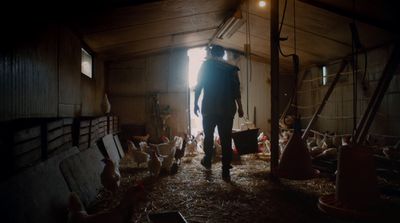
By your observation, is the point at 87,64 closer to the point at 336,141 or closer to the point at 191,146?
the point at 191,146

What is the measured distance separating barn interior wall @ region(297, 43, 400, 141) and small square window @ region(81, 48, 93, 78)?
6.67 m

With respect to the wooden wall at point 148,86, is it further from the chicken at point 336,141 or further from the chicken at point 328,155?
the chicken at point 328,155

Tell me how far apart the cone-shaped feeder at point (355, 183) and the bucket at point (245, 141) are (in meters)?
3.09

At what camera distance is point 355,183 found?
210 centimetres

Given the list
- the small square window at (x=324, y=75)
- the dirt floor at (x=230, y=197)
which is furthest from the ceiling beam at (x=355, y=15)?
the small square window at (x=324, y=75)

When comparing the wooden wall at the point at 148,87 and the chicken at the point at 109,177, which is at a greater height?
the wooden wall at the point at 148,87

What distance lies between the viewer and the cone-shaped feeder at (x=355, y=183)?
6.72 ft

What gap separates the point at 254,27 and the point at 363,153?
21.4 feet

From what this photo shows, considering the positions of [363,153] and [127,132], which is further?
[127,132]

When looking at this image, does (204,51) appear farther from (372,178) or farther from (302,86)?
(372,178)

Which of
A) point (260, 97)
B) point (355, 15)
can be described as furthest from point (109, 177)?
point (260, 97)

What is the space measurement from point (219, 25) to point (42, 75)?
5.65 metres

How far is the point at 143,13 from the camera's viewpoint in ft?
18.7

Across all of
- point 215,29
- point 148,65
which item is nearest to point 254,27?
point 215,29
